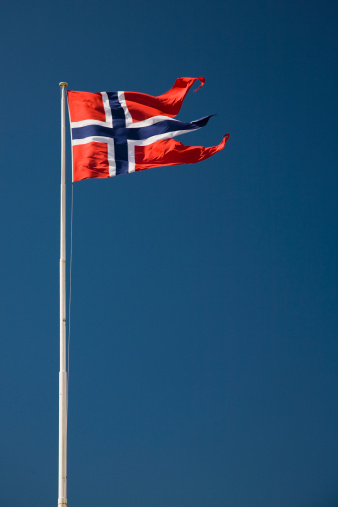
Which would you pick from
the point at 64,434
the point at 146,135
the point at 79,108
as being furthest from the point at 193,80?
the point at 64,434

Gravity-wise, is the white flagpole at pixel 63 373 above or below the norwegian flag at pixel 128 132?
below

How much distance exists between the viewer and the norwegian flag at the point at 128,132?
83.9ft

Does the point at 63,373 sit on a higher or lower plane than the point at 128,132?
lower

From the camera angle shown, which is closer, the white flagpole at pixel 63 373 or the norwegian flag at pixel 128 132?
the white flagpole at pixel 63 373

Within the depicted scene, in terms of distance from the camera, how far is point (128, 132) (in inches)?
1054

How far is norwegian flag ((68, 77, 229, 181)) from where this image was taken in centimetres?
2558

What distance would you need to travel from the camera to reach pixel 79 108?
26.1 meters

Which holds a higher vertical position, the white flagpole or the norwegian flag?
the norwegian flag

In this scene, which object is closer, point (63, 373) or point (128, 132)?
point (63, 373)

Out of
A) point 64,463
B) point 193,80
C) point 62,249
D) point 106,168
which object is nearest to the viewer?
point 64,463

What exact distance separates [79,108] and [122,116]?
5.79 ft

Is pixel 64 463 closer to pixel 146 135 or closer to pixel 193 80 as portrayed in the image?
pixel 146 135

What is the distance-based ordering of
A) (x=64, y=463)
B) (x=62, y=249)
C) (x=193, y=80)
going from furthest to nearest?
1. (x=193, y=80)
2. (x=62, y=249)
3. (x=64, y=463)

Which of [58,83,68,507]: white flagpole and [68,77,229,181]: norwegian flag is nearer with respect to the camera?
[58,83,68,507]: white flagpole
